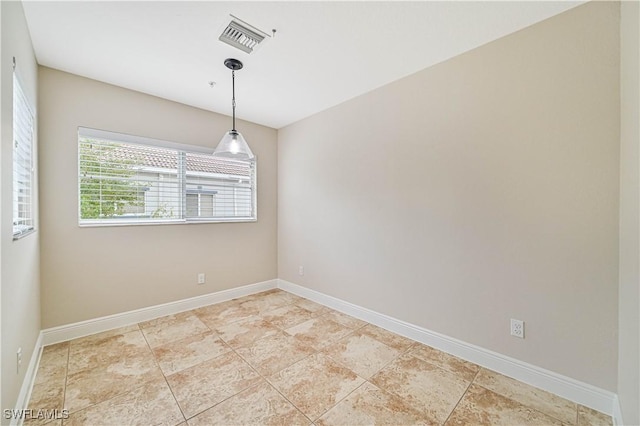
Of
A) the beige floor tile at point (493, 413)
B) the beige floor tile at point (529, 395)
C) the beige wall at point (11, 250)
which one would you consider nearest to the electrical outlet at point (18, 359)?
the beige wall at point (11, 250)

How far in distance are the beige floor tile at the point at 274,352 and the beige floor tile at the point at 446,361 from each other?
0.94 metres

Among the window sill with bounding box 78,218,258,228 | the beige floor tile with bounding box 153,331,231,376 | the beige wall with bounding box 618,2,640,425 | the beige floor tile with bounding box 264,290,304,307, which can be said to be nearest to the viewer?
the beige wall with bounding box 618,2,640,425

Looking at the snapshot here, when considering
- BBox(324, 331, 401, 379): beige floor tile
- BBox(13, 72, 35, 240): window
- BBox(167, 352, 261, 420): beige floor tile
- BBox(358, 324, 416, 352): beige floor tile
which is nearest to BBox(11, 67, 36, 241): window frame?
BBox(13, 72, 35, 240): window

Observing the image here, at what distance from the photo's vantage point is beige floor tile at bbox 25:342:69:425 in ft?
5.52

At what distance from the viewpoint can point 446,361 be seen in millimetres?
2205

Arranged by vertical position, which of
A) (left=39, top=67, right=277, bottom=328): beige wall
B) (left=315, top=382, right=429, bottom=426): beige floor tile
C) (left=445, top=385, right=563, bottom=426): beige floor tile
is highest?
(left=39, top=67, right=277, bottom=328): beige wall

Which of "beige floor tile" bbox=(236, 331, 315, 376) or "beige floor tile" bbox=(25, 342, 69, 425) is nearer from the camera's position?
"beige floor tile" bbox=(25, 342, 69, 425)

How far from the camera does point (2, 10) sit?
1.35m

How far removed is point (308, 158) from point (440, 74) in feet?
6.12

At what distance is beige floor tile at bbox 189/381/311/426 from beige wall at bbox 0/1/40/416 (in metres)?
0.97

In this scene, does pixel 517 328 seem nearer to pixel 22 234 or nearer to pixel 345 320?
pixel 345 320

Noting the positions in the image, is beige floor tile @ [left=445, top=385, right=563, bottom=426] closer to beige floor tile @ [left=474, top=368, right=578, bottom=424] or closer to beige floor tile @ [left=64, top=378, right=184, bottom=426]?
beige floor tile @ [left=474, top=368, right=578, bottom=424]

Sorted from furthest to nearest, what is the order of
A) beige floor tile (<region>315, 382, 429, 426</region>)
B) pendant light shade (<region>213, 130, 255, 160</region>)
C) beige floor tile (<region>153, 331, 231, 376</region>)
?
pendant light shade (<region>213, 130, 255, 160</region>) < beige floor tile (<region>153, 331, 231, 376</region>) < beige floor tile (<region>315, 382, 429, 426</region>)

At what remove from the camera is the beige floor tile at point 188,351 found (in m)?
2.16
